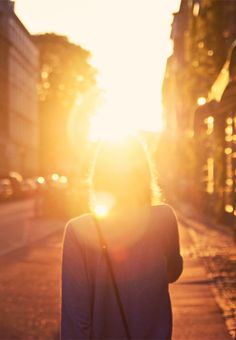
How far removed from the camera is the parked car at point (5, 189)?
43031mm

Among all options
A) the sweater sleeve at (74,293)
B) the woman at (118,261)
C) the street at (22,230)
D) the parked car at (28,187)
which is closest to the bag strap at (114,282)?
the woman at (118,261)

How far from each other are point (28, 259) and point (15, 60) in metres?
58.4

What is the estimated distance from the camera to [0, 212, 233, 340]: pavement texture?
7696mm

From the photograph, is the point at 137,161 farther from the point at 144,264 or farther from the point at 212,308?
the point at 212,308

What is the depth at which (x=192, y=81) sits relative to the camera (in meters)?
27.1

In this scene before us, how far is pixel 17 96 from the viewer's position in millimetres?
71375

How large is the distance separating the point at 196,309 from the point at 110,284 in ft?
19.4

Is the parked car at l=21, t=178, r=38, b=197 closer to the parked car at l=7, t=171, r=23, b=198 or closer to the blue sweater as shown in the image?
the parked car at l=7, t=171, r=23, b=198

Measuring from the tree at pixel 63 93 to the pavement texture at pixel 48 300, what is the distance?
2520 inches

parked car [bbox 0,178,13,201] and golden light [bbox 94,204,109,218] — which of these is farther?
parked car [bbox 0,178,13,201]

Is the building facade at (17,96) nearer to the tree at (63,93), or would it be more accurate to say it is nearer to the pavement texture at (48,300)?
the tree at (63,93)

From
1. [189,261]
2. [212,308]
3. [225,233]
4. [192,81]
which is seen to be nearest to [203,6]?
[192,81]

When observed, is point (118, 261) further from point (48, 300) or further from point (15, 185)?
point (15, 185)

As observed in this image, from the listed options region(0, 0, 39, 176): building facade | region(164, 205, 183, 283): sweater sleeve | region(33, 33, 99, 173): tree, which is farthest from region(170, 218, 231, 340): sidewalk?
region(33, 33, 99, 173): tree
